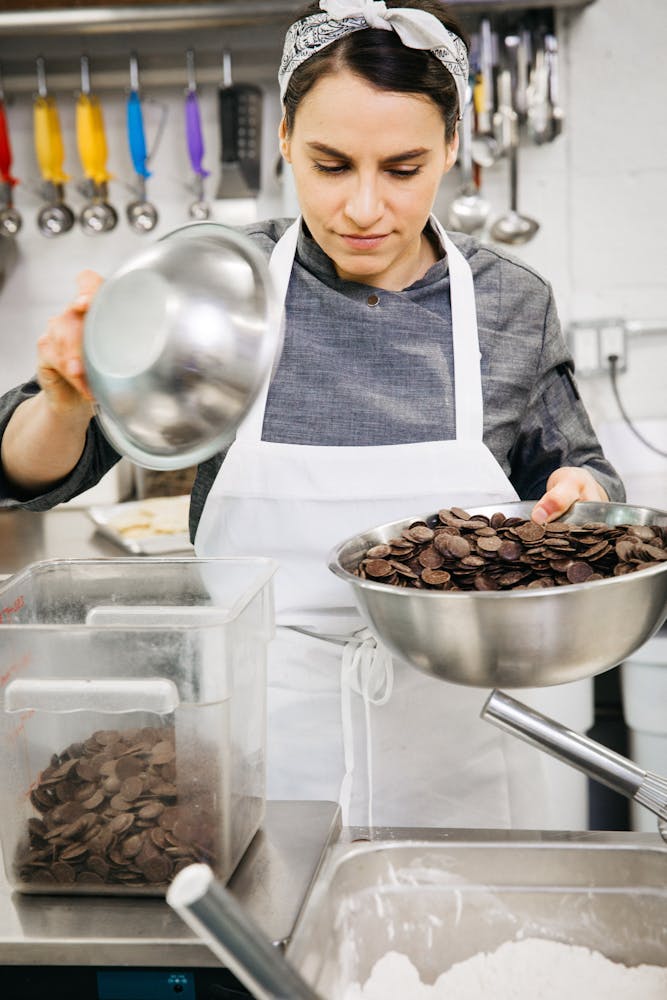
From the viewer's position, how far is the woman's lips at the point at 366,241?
49.3 inches

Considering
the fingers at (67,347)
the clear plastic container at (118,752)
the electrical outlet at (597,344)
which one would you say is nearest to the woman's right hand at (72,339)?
the fingers at (67,347)

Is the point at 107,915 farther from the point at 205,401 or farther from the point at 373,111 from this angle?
the point at 373,111

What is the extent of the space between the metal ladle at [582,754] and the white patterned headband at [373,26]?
29.8 inches

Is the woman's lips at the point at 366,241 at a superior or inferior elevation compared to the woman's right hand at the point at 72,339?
superior

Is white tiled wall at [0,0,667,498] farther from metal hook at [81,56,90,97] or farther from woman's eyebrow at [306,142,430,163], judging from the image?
woman's eyebrow at [306,142,430,163]

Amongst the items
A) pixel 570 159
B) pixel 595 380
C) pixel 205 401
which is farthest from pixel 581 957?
pixel 570 159

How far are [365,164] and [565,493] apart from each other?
44 cm

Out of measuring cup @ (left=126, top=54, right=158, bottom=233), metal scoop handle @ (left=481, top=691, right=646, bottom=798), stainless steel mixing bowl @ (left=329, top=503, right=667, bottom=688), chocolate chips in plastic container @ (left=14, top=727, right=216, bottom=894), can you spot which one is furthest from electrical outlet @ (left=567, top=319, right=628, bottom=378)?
chocolate chips in plastic container @ (left=14, top=727, right=216, bottom=894)

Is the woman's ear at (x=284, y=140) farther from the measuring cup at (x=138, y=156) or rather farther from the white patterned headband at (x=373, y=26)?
the measuring cup at (x=138, y=156)

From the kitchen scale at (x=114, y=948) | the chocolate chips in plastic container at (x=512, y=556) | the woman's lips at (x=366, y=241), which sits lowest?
the kitchen scale at (x=114, y=948)

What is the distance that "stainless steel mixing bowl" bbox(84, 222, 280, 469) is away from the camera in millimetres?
810

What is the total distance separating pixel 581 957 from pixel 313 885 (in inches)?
9.8

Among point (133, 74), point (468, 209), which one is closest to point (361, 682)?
point (468, 209)

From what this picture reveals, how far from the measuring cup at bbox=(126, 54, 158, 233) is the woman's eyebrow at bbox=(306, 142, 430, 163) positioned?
153cm
